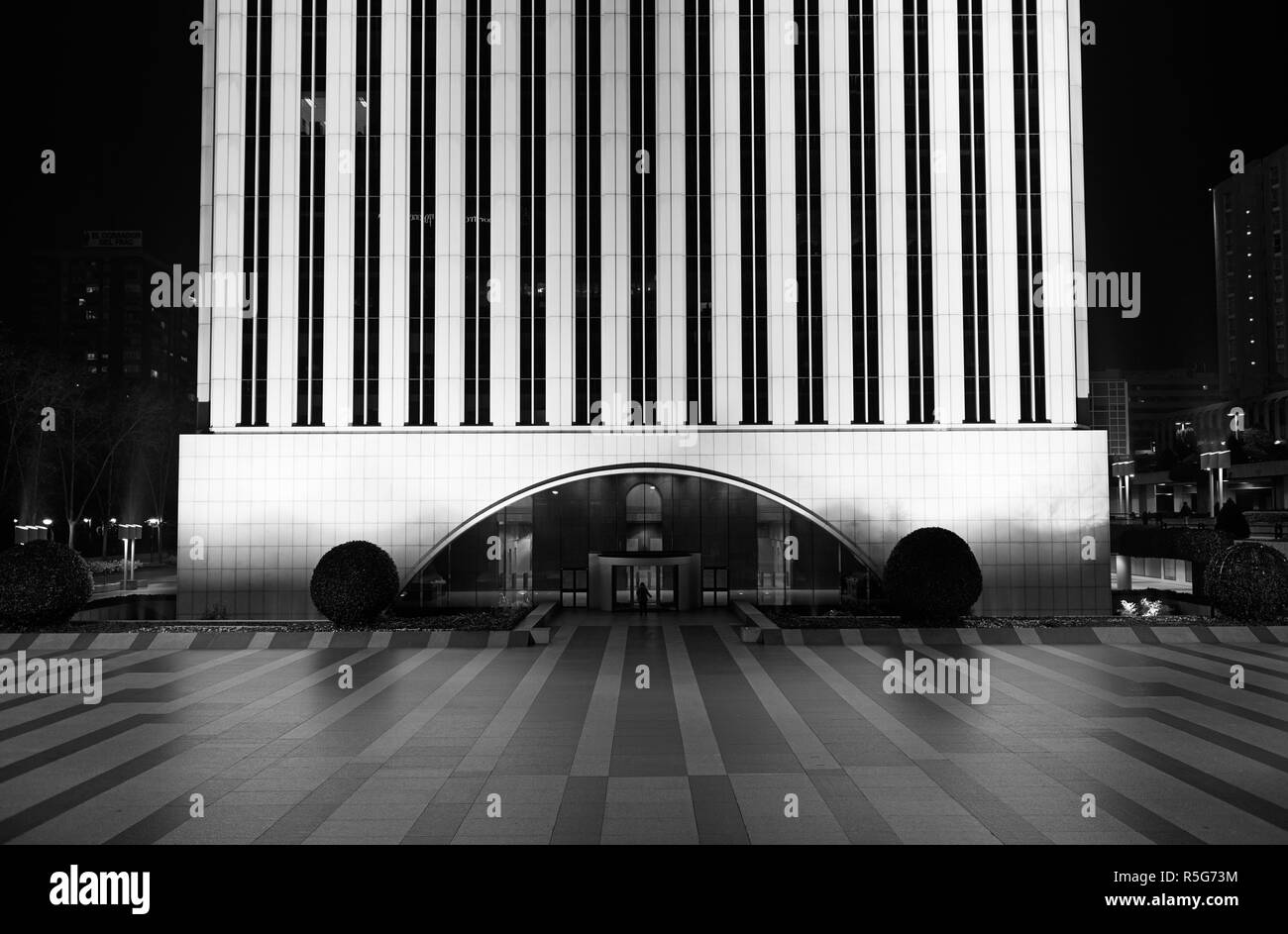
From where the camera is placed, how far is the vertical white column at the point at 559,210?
3153cm

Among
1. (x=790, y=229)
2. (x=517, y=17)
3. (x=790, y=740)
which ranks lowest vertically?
(x=790, y=740)

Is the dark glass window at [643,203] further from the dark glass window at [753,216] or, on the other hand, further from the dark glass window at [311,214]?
the dark glass window at [311,214]

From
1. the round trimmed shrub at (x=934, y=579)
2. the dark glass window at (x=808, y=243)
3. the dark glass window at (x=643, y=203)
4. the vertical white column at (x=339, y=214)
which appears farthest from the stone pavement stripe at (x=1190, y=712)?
the vertical white column at (x=339, y=214)

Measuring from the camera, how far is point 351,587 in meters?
22.5

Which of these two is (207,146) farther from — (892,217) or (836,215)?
(892,217)

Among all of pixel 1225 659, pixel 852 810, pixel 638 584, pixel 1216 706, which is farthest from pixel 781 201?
pixel 852 810

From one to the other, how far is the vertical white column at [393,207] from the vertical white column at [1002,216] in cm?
2097

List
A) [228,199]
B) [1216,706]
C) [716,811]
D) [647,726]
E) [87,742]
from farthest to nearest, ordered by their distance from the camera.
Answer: [228,199], [1216,706], [647,726], [87,742], [716,811]

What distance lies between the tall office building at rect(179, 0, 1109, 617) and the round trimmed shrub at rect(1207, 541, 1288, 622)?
8.90 m

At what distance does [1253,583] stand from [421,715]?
2024 centimetres
